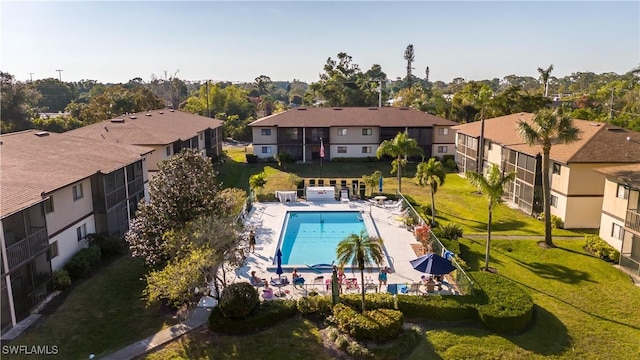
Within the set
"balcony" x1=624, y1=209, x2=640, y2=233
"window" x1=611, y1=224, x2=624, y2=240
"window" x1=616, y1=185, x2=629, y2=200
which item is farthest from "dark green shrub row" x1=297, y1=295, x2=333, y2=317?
"window" x1=616, y1=185, x2=629, y2=200

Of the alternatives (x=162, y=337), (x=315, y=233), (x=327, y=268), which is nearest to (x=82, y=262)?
(x=162, y=337)

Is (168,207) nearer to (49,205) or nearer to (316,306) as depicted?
(49,205)

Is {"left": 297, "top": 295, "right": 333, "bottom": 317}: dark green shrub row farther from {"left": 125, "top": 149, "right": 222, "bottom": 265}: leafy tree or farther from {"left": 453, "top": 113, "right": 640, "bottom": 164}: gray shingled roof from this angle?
{"left": 453, "top": 113, "right": 640, "bottom": 164}: gray shingled roof

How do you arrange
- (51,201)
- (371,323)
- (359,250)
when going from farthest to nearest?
(51,201) < (359,250) < (371,323)

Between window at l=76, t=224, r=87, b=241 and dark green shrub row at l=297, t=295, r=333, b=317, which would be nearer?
dark green shrub row at l=297, t=295, r=333, b=317

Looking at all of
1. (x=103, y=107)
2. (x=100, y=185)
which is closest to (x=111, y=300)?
(x=100, y=185)

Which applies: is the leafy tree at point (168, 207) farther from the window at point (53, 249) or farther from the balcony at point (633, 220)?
the balcony at point (633, 220)
